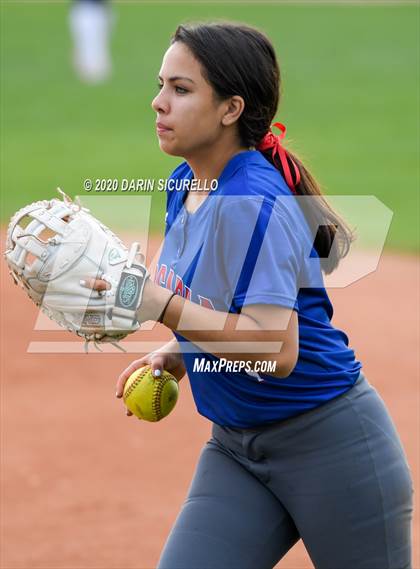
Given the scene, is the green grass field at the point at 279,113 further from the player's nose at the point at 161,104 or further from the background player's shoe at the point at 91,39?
the player's nose at the point at 161,104

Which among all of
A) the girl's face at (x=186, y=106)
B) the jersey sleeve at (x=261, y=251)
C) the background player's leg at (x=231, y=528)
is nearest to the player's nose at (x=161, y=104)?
the girl's face at (x=186, y=106)

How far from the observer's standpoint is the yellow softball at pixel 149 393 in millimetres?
3508

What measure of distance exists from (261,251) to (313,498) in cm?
71

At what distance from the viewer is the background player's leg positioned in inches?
123

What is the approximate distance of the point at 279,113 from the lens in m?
18.5

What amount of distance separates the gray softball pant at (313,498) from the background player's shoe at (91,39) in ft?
64.4

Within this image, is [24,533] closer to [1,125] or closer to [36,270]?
[36,270]

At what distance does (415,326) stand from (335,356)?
5442 millimetres

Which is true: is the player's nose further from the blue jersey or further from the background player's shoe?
the background player's shoe

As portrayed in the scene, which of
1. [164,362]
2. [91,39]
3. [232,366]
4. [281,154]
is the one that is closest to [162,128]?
[281,154]

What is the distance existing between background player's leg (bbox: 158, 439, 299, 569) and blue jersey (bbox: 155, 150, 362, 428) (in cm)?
19

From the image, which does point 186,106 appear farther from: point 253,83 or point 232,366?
point 232,366

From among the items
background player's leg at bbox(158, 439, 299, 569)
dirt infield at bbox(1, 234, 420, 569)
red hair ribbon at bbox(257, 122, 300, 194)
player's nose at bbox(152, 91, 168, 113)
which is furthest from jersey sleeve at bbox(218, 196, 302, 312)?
dirt infield at bbox(1, 234, 420, 569)

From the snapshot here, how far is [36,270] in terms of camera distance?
118 inches
